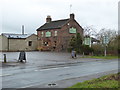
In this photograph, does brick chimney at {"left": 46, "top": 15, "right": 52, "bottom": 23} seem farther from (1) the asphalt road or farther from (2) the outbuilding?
(1) the asphalt road

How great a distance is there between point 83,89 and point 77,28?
163 feet

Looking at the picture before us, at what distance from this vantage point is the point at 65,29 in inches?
2110

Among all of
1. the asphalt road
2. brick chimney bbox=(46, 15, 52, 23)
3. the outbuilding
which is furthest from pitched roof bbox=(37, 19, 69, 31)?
the asphalt road

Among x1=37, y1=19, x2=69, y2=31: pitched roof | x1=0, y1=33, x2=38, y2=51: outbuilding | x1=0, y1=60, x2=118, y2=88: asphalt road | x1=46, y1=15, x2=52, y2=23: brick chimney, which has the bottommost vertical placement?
x1=0, y1=60, x2=118, y2=88: asphalt road

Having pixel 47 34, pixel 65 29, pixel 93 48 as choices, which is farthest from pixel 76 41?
pixel 47 34

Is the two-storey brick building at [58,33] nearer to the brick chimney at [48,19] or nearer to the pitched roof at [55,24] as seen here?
the pitched roof at [55,24]

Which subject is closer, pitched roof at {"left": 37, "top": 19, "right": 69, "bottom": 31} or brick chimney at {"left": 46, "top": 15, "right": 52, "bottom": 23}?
pitched roof at {"left": 37, "top": 19, "right": 69, "bottom": 31}

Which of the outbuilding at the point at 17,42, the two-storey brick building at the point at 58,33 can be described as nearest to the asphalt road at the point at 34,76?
the two-storey brick building at the point at 58,33

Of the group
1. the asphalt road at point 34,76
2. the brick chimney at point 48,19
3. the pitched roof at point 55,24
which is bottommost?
the asphalt road at point 34,76

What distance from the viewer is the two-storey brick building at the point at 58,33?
52094mm

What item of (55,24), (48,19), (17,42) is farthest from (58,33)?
(17,42)

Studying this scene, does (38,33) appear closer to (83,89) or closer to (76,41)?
(76,41)

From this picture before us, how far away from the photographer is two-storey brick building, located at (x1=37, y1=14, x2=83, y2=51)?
52.1 meters

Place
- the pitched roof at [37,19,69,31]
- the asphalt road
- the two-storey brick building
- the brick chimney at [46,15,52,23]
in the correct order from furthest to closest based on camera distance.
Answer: the brick chimney at [46,15,52,23] → the pitched roof at [37,19,69,31] → the two-storey brick building → the asphalt road
